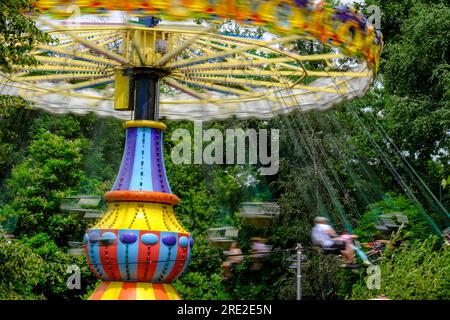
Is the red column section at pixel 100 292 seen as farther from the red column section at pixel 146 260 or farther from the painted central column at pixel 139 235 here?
the red column section at pixel 146 260

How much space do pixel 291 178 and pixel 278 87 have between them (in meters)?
12.7

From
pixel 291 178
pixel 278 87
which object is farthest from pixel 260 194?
pixel 278 87

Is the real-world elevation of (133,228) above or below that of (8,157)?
below

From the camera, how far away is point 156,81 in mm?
18453

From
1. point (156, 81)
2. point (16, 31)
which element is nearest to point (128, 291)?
point (156, 81)

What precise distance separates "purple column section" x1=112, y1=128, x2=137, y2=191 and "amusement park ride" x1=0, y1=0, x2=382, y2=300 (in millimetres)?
25

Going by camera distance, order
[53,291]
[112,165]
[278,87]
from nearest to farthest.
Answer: [278,87], [53,291], [112,165]

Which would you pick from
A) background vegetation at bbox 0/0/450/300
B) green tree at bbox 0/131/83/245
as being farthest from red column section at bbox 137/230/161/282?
green tree at bbox 0/131/83/245

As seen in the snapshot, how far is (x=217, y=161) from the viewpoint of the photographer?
35438 millimetres

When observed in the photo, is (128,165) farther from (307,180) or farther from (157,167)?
(307,180)

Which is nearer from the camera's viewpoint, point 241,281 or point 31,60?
point 31,60

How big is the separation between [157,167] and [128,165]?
1.87 feet
